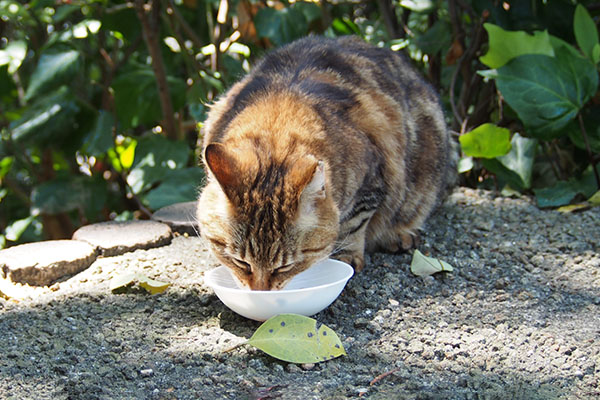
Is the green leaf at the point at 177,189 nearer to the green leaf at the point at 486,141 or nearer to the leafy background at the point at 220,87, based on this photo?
the leafy background at the point at 220,87

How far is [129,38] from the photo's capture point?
4.56 m

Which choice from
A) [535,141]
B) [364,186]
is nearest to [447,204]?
[535,141]

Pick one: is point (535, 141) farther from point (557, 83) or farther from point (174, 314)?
point (174, 314)

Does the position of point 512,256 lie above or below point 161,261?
below

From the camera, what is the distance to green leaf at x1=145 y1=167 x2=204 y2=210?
3.83 metres

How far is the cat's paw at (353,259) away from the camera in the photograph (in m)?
2.86

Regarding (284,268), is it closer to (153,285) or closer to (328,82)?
(153,285)

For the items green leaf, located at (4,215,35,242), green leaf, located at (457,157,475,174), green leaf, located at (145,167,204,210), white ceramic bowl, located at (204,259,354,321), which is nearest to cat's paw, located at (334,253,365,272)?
white ceramic bowl, located at (204,259,354,321)

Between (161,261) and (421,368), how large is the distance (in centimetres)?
140

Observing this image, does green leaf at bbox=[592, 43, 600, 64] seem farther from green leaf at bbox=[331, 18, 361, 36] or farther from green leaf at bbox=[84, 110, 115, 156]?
green leaf at bbox=[84, 110, 115, 156]

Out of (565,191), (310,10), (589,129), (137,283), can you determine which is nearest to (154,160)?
(310,10)

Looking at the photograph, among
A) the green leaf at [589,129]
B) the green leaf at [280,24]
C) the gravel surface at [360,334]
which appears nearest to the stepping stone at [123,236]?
the gravel surface at [360,334]

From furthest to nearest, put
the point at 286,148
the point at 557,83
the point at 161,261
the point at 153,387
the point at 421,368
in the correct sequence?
the point at 557,83
the point at 161,261
the point at 286,148
the point at 421,368
the point at 153,387

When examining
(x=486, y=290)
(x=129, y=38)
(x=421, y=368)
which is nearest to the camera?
(x=421, y=368)
